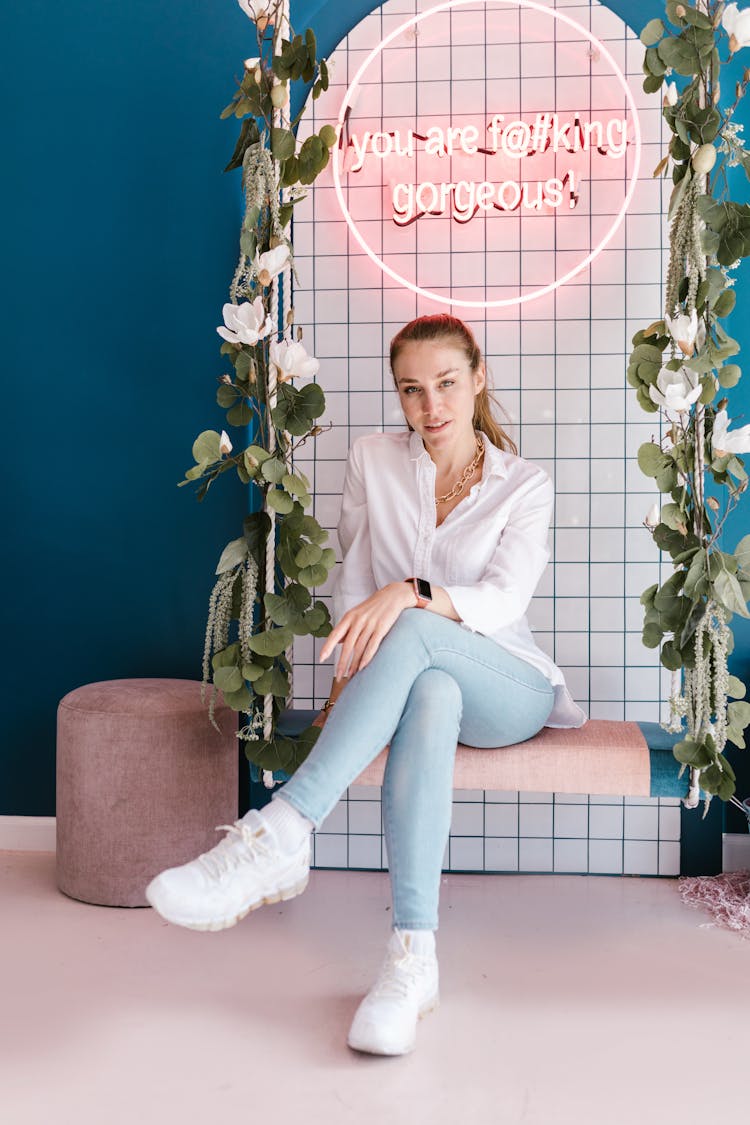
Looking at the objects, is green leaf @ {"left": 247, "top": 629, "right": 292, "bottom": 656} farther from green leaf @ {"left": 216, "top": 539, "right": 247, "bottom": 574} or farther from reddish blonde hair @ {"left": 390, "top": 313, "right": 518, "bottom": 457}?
reddish blonde hair @ {"left": 390, "top": 313, "right": 518, "bottom": 457}

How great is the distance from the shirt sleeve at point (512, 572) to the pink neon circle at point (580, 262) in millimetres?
655

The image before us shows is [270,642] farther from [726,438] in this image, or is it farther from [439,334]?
[726,438]

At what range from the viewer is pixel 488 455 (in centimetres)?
266

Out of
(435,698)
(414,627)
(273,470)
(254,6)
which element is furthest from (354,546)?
(254,6)

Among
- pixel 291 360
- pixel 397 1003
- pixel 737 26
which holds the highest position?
pixel 737 26

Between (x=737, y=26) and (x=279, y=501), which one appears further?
(x=279, y=501)

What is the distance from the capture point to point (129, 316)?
309 centimetres

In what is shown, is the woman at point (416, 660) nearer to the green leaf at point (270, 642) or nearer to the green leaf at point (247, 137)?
the green leaf at point (270, 642)

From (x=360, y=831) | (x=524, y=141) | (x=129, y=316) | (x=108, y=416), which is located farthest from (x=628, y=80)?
(x=360, y=831)

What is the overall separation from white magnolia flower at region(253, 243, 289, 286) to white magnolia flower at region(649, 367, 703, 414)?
89cm

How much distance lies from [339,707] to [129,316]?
1579mm

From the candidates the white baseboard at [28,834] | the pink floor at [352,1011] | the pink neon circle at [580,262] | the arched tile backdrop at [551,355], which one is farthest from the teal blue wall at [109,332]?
the pink floor at [352,1011]

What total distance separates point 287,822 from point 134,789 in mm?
818

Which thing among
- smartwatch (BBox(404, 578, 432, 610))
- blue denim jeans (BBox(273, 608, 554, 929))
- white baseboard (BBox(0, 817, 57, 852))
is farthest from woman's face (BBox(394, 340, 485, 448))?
white baseboard (BBox(0, 817, 57, 852))
